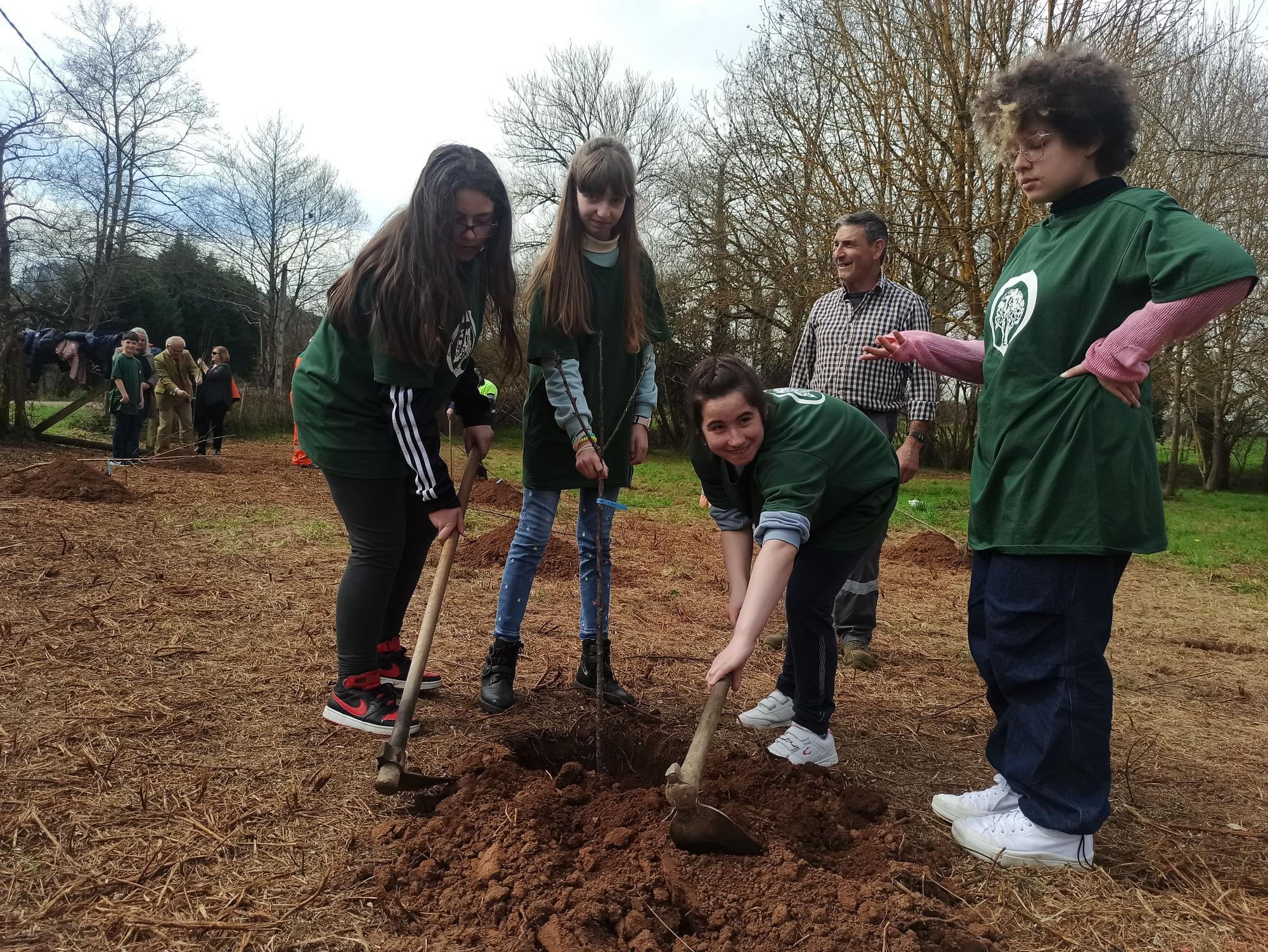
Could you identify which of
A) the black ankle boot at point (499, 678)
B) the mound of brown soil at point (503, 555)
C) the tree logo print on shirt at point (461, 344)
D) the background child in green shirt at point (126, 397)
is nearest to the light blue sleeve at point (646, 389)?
the tree logo print on shirt at point (461, 344)

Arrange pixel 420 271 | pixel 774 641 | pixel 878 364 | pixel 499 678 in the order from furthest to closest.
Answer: pixel 774 641 < pixel 878 364 < pixel 499 678 < pixel 420 271

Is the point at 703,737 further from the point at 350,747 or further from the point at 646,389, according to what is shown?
the point at 646,389

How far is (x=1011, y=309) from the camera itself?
2.24m

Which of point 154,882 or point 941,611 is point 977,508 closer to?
point 154,882

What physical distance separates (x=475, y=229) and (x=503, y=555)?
379 cm

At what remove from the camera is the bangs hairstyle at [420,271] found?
254 centimetres

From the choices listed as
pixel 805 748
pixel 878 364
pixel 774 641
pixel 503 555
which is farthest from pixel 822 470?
pixel 503 555

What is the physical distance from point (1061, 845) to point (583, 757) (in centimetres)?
147

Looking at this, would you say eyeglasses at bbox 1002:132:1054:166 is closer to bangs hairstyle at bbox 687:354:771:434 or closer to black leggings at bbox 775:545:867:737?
bangs hairstyle at bbox 687:354:771:434

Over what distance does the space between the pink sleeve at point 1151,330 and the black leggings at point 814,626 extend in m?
0.98

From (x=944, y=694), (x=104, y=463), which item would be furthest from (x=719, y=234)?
(x=944, y=694)

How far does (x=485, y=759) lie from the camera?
2.48 meters

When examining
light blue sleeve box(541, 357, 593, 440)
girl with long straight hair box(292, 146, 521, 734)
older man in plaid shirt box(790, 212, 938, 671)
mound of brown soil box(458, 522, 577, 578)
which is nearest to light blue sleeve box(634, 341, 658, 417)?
light blue sleeve box(541, 357, 593, 440)

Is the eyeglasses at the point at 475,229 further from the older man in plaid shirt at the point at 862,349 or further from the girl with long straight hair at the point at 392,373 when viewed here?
the older man in plaid shirt at the point at 862,349
